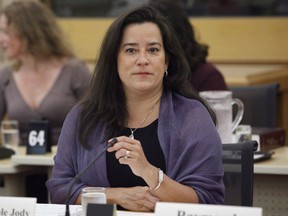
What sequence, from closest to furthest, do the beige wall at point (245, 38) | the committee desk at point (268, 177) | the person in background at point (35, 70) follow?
the committee desk at point (268, 177) → the person in background at point (35, 70) → the beige wall at point (245, 38)

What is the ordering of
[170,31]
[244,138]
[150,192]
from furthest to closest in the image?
[244,138] → [170,31] → [150,192]

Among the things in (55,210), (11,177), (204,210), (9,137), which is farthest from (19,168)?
(204,210)

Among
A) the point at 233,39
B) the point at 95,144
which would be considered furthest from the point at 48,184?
the point at 233,39

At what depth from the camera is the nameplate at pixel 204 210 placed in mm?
2609

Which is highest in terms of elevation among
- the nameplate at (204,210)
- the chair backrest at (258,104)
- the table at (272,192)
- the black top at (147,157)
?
the chair backrest at (258,104)

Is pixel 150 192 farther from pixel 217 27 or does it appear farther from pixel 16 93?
pixel 217 27

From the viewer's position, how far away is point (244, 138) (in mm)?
4469

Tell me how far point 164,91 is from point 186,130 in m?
0.25

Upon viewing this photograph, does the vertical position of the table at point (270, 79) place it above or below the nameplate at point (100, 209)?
above

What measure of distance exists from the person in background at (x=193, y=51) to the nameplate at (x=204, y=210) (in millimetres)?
2570

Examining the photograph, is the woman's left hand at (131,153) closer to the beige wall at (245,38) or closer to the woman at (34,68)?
the woman at (34,68)

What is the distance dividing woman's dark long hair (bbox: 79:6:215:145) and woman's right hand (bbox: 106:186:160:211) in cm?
23

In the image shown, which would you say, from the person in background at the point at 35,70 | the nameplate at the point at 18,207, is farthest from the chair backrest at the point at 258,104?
the nameplate at the point at 18,207

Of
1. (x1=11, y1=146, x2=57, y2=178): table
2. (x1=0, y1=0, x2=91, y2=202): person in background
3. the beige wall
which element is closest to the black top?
(x1=11, y1=146, x2=57, y2=178): table
